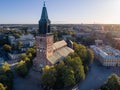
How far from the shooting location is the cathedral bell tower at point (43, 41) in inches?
1585

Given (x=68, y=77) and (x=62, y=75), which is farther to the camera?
(x=62, y=75)

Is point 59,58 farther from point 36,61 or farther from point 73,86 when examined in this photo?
point 73,86

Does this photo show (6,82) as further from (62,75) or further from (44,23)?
(44,23)

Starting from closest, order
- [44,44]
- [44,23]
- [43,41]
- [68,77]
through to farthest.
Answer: [68,77], [44,23], [43,41], [44,44]

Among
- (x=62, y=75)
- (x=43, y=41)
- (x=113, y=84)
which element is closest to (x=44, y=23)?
(x=43, y=41)

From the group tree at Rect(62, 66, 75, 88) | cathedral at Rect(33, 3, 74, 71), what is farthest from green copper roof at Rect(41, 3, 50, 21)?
tree at Rect(62, 66, 75, 88)

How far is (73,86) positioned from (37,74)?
9311 millimetres

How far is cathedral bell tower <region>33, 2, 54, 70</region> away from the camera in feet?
132

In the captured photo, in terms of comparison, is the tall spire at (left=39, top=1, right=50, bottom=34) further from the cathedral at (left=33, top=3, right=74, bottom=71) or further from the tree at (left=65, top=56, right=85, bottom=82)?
the tree at (left=65, top=56, right=85, bottom=82)

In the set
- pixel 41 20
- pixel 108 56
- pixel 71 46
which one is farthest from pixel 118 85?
pixel 71 46

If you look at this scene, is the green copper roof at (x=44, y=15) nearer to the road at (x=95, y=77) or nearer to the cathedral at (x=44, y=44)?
the cathedral at (x=44, y=44)

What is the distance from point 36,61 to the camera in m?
42.4

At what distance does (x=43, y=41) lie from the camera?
40.8 m

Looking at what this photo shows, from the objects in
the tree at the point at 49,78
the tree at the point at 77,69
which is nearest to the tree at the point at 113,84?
the tree at the point at 77,69
